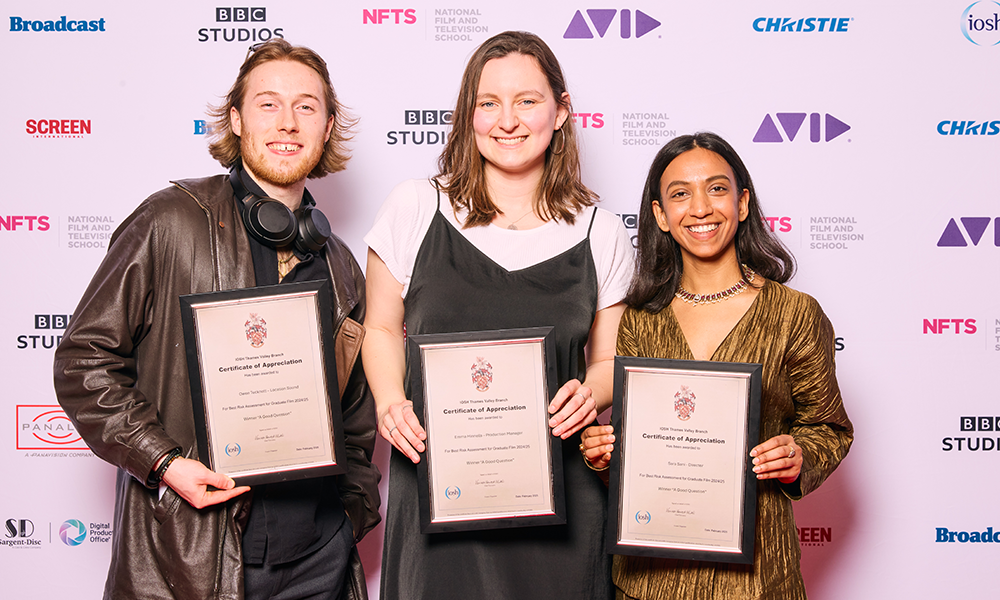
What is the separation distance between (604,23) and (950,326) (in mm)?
1805

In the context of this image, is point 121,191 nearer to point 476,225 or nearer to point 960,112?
point 476,225

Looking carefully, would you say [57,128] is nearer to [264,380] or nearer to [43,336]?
[43,336]

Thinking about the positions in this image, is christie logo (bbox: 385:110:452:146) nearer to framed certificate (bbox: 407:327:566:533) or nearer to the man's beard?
the man's beard

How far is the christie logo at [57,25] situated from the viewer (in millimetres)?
2658

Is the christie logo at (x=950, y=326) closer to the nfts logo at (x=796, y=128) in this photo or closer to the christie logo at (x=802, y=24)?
the nfts logo at (x=796, y=128)

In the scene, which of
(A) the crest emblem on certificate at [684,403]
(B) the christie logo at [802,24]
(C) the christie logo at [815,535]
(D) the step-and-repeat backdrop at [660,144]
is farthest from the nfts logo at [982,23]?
(A) the crest emblem on certificate at [684,403]

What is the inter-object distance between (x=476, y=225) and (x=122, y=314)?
0.91 meters

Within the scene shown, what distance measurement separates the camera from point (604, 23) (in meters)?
2.65

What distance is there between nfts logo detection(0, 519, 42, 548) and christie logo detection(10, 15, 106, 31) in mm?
1926

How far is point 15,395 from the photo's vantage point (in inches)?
106

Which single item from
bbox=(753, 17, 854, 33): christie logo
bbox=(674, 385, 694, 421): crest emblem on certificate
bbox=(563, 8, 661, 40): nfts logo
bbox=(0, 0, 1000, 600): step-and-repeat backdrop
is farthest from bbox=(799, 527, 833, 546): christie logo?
bbox=(563, 8, 661, 40): nfts logo

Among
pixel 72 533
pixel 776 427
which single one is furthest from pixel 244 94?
pixel 72 533

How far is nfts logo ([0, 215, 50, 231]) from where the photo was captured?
2680 mm

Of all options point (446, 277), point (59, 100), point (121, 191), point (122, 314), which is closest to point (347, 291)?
point (446, 277)
